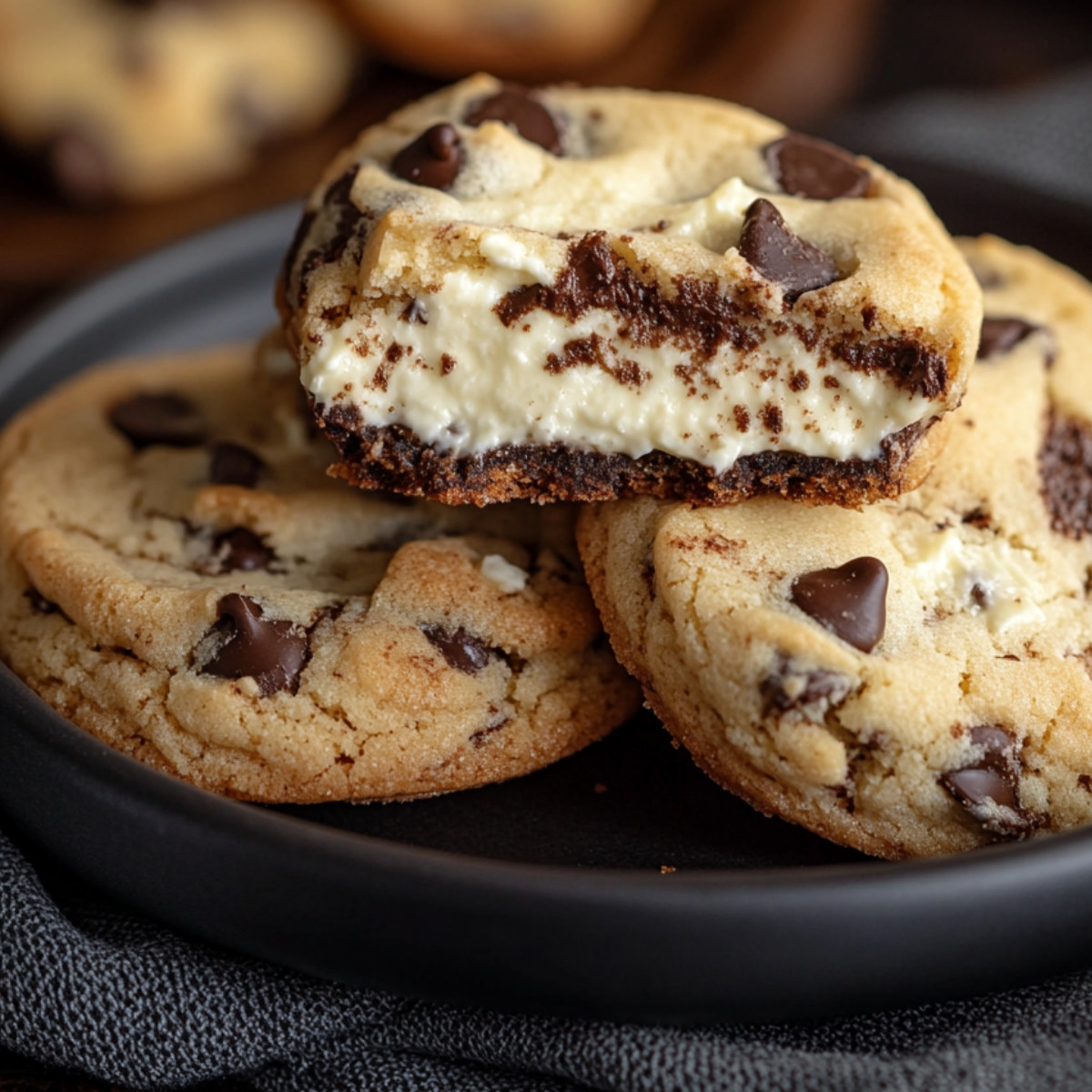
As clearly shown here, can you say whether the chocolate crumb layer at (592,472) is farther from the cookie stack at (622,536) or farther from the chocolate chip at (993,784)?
the chocolate chip at (993,784)

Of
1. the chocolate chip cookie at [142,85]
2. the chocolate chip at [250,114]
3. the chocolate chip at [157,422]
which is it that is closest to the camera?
the chocolate chip at [157,422]

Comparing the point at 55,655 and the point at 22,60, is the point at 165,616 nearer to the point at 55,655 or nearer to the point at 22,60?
the point at 55,655

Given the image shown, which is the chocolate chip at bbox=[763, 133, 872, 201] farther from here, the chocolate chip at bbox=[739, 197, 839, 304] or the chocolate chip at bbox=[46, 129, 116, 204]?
the chocolate chip at bbox=[46, 129, 116, 204]

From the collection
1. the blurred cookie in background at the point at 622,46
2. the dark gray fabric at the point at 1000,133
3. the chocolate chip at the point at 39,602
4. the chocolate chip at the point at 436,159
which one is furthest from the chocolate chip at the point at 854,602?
the blurred cookie in background at the point at 622,46

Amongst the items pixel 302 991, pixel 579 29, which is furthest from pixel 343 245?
pixel 579 29

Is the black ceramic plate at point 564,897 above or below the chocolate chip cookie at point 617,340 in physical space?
below

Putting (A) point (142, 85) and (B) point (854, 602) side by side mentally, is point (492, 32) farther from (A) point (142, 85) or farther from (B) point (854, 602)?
(B) point (854, 602)
